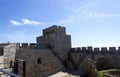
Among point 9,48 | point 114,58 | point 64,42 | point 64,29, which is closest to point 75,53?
point 64,42

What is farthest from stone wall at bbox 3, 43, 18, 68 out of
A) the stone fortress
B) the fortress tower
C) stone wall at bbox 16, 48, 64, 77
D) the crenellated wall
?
the crenellated wall

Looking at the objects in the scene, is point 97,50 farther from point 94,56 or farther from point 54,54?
point 54,54

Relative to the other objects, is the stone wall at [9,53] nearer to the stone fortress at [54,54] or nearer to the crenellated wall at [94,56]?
the stone fortress at [54,54]

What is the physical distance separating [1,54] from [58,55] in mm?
7486

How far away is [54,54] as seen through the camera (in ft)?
63.6

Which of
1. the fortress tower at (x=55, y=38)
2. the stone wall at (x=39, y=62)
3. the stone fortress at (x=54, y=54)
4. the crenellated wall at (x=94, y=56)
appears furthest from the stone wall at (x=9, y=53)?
the crenellated wall at (x=94, y=56)

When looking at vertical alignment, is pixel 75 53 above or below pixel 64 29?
below

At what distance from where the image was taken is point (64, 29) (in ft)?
68.7

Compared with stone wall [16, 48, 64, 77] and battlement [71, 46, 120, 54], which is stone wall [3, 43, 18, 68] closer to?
stone wall [16, 48, 64, 77]

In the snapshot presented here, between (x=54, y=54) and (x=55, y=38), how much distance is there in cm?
176

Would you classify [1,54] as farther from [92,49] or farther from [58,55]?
[92,49]

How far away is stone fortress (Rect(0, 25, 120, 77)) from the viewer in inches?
631

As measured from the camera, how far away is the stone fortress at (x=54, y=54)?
52.6ft

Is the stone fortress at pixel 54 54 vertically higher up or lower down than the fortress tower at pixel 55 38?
lower down
